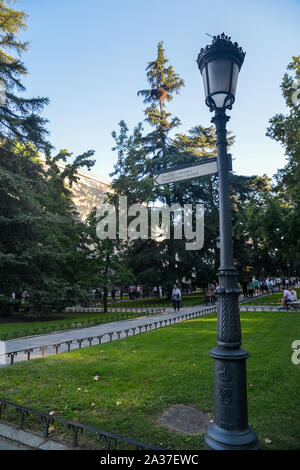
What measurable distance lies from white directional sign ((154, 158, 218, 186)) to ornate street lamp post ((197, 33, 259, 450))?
0.17 metres

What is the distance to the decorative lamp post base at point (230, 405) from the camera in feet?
9.41

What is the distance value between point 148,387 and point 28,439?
86.4 inches

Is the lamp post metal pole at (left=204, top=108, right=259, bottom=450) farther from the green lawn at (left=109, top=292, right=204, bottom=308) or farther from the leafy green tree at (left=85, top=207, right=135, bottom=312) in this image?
the green lawn at (left=109, top=292, right=204, bottom=308)

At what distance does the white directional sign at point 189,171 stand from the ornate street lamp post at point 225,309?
17 centimetres

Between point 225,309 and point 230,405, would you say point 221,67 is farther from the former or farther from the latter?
point 230,405

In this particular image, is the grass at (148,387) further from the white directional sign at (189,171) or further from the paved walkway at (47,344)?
the white directional sign at (189,171)

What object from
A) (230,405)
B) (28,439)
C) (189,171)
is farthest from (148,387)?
(189,171)

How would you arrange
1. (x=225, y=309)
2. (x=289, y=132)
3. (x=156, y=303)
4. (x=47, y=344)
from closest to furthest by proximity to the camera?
(x=225, y=309), (x=47, y=344), (x=289, y=132), (x=156, y=303)

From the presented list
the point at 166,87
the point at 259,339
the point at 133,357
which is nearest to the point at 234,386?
the point at 133,357

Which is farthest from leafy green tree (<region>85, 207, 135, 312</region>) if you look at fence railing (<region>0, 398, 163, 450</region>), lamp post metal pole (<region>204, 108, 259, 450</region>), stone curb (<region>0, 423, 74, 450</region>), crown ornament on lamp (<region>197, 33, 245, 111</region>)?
crown ornament on lamp (<region>197, 33, 245, 111</region>)

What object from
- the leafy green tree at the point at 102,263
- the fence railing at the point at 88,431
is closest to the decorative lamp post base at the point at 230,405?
the fence railing at the point at 88,431

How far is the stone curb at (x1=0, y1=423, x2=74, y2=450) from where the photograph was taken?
350cm

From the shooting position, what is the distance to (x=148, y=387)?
5.32m

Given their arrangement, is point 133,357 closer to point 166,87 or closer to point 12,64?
point 12,64
